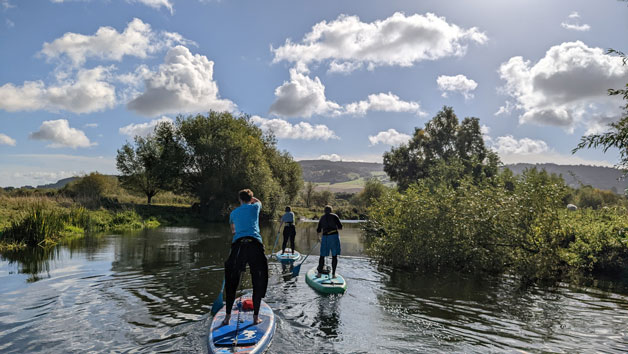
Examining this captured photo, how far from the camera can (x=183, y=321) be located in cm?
835

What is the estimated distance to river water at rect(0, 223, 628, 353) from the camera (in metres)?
7.26

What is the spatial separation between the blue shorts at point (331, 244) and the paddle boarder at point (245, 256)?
18.3 ft

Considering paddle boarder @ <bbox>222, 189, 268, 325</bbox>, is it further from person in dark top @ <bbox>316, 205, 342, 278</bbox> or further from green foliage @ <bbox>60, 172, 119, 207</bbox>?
green foliage @ <bbox>60, 172, 119, 207</bbox>

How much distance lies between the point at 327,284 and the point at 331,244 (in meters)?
1.80

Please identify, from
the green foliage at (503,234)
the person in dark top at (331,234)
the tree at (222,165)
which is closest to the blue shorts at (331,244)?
the person in dark top at (331,234)

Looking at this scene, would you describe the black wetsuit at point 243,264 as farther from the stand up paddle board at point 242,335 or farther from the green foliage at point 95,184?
the green foliage at point 95,184

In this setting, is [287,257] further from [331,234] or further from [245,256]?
[245,256]

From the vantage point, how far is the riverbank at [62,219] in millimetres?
19969

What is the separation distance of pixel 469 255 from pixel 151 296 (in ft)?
40.4

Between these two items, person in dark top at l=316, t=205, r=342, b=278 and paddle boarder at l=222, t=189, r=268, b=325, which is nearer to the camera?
paddle boarder at l=222, t=189, r=268, b=325

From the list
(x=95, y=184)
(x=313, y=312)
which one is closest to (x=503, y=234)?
(x=313, y=312)

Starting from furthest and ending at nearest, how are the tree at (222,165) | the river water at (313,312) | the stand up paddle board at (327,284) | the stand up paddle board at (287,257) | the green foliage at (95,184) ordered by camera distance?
the green foliage at (95,184)
the tree at (222,165)
the stand up paddle board at (287,257)
the stand up paddle board at (327,284)
the river water at (313,312)

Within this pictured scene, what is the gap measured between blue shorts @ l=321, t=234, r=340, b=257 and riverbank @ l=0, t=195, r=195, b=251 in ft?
53.8

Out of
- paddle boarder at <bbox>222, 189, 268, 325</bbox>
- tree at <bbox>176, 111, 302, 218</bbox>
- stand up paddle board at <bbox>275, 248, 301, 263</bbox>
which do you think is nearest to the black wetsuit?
paddle boarder at <bbox>222, 189, 268, 325</bbox>
